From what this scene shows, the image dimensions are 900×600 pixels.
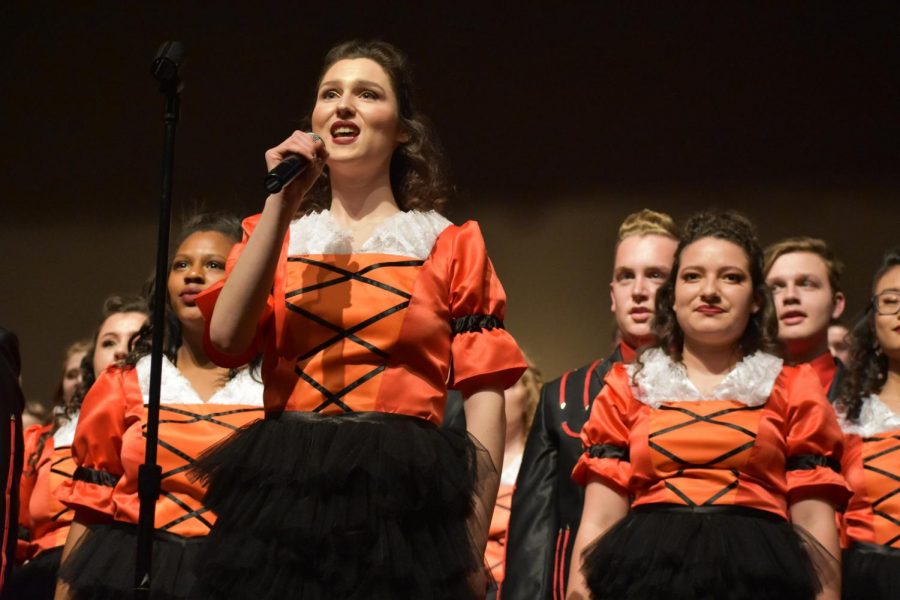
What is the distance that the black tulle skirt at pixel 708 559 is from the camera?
82.8 inches

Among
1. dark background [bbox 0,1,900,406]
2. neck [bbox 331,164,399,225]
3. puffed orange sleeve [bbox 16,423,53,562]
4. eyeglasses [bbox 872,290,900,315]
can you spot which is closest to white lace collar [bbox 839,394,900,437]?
eyeglasses [bbox 872,290,900,315]

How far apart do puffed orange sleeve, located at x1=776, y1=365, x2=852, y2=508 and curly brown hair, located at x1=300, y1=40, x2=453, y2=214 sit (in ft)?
2.71

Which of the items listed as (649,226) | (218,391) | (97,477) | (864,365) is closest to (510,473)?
(649,226)

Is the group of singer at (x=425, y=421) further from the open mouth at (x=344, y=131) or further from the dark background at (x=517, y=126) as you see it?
the dark background at (x=517, y=126)

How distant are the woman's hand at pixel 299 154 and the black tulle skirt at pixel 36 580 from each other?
1764 millimetres

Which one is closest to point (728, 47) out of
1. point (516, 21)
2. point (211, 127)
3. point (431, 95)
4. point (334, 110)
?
point (516, 21)

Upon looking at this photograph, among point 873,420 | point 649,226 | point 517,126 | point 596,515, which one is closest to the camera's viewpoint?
point 596,515

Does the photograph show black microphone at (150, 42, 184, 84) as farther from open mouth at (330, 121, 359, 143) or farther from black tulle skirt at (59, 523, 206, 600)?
black tulle skirt at (59, 523, 206, 600)

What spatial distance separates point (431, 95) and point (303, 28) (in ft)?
1.84

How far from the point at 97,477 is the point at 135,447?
5.4 inches

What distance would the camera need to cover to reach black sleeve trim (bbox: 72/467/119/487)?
237 cm

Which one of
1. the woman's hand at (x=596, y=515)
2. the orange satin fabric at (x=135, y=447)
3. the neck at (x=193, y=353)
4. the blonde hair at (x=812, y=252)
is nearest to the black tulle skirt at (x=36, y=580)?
the orange satin fabric at (x=135, y=447)

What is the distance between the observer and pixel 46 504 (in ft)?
10.6

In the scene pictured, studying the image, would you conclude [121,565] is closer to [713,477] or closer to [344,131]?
[344,131]
